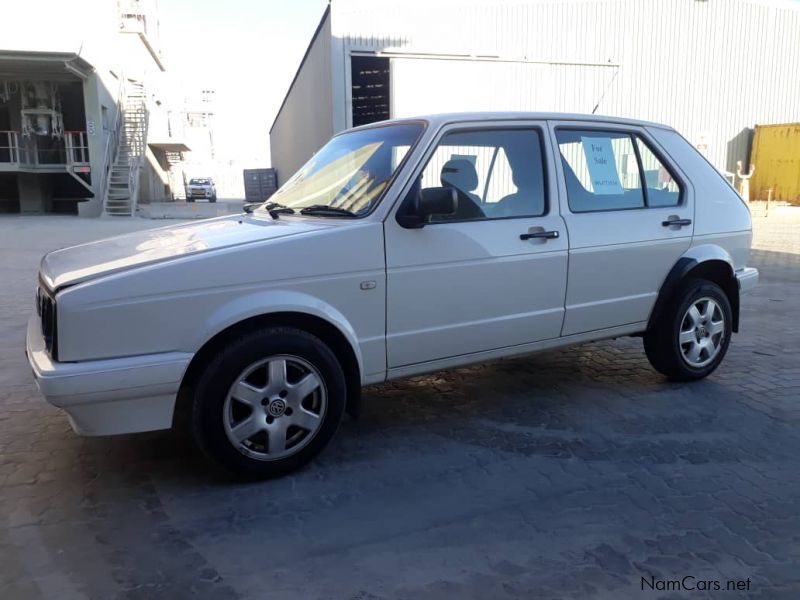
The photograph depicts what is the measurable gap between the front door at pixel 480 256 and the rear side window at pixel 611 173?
0.23m

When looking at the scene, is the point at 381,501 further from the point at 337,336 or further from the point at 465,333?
the point at 465,333

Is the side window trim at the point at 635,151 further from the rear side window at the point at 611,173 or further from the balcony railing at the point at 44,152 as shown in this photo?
the balcony railing at the point at 44,152

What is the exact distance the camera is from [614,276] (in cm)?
406

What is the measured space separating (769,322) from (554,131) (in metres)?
4.15

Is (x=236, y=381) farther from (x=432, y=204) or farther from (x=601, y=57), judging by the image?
(x=601, y=57)

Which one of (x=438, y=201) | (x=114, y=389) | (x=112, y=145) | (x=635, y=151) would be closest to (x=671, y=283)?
(x=635, y=151)

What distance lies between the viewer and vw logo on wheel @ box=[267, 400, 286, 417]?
3.05 m

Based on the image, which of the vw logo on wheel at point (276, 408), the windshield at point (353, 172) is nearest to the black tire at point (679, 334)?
the windshield at point (353, 172)

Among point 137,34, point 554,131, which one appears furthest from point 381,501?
point 137,34

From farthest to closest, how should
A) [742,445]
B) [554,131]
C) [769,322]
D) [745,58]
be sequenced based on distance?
[745,58] < [769,322] < [554,131] < [742,445]

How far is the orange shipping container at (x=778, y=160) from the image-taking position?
83.7ft

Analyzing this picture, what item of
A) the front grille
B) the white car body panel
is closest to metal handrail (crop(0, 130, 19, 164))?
the front grille

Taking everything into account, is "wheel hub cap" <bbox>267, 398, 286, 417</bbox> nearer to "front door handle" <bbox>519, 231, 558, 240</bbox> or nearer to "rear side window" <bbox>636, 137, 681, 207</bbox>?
"front door handle" <bbox>519, 231, 558, 240</bbox>

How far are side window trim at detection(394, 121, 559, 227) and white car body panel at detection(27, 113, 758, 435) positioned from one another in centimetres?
2
